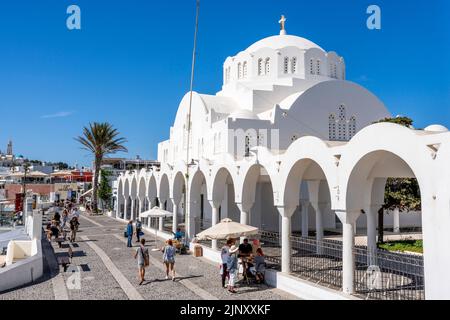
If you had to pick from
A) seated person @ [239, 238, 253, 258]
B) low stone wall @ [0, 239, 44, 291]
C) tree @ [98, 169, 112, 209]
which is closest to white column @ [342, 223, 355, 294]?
seated person @ [239, 238, 253, 258]

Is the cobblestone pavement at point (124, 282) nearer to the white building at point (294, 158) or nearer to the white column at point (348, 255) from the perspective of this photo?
the white column at point (348, 255)

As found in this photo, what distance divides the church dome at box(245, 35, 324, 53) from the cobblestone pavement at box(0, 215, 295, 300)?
16.9 metres

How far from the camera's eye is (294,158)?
9.69m

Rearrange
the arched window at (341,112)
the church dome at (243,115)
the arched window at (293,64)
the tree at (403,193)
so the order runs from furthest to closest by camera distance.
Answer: the arched window at (293,64) → the arched window at (341,112) → the church dome at (243,115) → the tree at (403,193)

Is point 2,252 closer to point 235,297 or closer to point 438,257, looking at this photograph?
point 235,297

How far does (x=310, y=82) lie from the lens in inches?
965

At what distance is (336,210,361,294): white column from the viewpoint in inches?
311

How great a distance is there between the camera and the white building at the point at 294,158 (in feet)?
20.1

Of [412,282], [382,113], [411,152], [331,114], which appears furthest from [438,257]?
[382,113]

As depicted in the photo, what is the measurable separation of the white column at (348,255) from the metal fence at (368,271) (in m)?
0.30

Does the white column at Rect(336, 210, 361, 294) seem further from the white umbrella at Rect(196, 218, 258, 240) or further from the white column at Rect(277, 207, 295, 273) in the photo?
the white umbrella at Rect(196, 218, 258, 240)

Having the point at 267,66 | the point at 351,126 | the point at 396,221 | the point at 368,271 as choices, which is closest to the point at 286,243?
the point at 368,271

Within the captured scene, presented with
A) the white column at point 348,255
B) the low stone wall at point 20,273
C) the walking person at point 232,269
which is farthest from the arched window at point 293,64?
the low stone wall at point 20,273

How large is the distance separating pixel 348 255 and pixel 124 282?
5798mm
